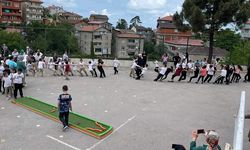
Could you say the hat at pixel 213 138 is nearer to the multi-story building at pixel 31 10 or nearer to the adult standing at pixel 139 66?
the adult standing at pixel 139 66

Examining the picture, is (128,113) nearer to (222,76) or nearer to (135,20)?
(222,76)

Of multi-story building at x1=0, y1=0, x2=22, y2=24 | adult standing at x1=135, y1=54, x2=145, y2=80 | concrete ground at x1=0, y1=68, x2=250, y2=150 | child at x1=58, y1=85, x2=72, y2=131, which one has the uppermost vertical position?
multi-story building at x1=0, y1=0, x2=22, y2=24

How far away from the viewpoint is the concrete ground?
28.9ft

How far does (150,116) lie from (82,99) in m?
3.59

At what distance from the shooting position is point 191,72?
2155cm

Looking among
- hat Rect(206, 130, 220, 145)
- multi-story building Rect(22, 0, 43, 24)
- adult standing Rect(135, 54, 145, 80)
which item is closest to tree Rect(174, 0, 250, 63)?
adult standing Rect(135, 54, 145, 80)

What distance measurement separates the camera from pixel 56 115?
428 inches

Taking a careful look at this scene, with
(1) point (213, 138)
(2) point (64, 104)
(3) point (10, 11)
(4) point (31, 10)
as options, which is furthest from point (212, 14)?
(4) point (31, 10)

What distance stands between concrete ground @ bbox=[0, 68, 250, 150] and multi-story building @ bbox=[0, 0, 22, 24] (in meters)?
76.2

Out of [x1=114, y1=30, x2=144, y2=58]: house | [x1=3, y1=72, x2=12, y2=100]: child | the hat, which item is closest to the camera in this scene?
the hat

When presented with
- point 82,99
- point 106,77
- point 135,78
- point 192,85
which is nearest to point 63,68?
point 106,77

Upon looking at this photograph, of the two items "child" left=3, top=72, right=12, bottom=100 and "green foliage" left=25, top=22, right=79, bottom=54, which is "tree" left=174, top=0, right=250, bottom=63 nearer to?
"green foliage" left=25, top=22, right=79, bottom=54

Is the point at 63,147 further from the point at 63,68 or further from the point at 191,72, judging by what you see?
the point at 191,72

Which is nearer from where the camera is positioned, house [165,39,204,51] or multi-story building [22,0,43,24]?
house [165,39,204,51]
